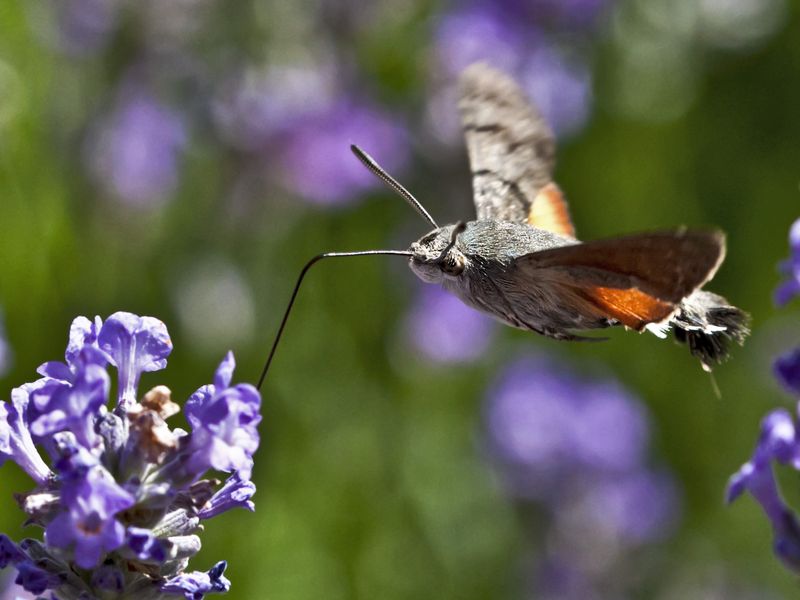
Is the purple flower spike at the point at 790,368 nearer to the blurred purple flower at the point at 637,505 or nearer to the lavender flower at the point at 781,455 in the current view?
the lavender flower at the point at 781,455

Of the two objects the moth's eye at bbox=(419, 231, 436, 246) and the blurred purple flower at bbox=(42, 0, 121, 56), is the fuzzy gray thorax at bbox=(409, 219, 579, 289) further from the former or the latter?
the blurred purple flower at bbox=(42, 0, 121, 56)

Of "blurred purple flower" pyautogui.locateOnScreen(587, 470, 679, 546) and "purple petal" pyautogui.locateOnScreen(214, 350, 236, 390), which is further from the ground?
"purple petal" pyautogui.locateOnScreen(214, 350, 236, 390)

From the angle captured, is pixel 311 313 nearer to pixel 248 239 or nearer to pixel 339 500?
pixel 248 239

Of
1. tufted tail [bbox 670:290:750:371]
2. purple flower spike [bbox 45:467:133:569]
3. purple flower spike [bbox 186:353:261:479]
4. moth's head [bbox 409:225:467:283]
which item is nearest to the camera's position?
purple flower spike [bbox 45:467:133:569]

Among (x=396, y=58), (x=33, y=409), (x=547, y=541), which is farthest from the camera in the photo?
(x=396, y=58)

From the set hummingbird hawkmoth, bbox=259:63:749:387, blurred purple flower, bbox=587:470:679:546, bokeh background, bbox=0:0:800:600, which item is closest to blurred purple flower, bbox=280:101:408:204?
bokeh background, bbox=0:0:800:600

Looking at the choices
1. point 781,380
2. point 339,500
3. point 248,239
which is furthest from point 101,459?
point 248,239
